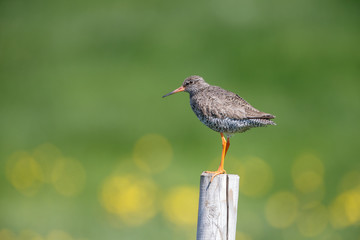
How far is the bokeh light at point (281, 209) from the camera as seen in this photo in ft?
27.2

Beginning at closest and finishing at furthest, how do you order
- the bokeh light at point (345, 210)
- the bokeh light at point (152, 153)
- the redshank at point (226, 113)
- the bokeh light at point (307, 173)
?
1. the redshank at point (226, 113)
2. the bokeh light at point (345, 210)
3. the bokeh light at point (307, 173)
4. the bokeh light at point (152, 153)

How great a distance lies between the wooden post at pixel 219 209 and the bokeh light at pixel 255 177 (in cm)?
476

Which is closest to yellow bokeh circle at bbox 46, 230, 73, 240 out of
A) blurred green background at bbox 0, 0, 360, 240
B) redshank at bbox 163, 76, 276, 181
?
blurred green background at bbox 0, 0, 360, 240

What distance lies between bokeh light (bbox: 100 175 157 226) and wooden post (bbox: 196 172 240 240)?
12.8 feet

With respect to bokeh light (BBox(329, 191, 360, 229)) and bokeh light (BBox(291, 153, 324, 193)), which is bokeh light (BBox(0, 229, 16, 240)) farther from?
bokeh light (BBox(329, 191, 360, 229))

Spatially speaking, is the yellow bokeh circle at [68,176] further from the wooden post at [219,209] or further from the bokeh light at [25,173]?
the wooden post at [219,209]

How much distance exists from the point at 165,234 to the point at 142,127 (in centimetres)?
344

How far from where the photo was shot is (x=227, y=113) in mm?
5328

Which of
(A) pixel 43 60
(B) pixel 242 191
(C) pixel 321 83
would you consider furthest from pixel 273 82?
(A) pixel 43 60

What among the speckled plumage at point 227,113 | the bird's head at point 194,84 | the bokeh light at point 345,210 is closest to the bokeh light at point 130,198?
the bird's head at point 194,84

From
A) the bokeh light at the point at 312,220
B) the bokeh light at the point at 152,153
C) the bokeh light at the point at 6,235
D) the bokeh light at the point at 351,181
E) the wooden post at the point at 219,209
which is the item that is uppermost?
the bokeh light at the point at 152,153

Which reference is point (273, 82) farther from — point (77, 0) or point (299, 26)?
point (77, 0)

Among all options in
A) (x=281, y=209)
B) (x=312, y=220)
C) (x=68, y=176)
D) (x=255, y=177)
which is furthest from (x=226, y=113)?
(x=68, y=176)

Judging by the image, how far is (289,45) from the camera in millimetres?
13398
